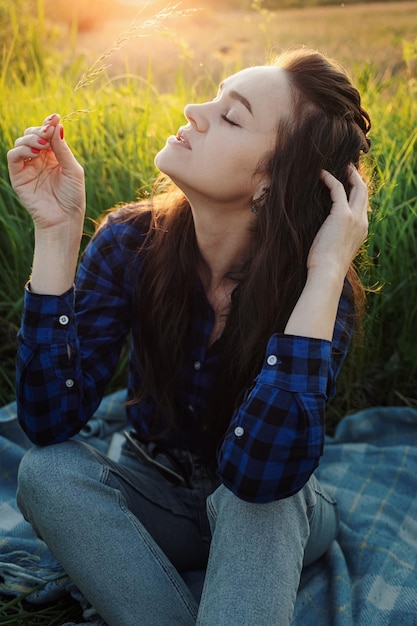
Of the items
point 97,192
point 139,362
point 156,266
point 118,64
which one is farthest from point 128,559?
point 118,64

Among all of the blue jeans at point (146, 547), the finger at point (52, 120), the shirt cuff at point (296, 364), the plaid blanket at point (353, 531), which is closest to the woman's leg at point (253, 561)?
the blue jeans at point (146, 547)

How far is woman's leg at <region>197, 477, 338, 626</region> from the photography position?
142 cm

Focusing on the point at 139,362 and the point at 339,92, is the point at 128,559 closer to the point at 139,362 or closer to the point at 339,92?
the point at 139,362

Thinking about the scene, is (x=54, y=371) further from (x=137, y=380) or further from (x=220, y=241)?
(x=220, y=241)

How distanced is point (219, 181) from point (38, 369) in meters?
0.61

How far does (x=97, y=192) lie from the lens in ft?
8.52

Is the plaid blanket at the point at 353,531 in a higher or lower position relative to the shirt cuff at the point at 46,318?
lower

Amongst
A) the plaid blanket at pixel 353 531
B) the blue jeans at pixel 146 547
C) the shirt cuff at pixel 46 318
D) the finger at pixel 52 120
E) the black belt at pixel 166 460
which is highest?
the finger at pixel 52 120

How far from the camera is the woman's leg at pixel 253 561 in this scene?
4.64 feet

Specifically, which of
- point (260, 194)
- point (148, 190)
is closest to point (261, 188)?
point (260, 194)

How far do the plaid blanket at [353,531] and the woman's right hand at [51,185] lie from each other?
0.89 metres

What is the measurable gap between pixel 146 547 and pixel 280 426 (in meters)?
0.41

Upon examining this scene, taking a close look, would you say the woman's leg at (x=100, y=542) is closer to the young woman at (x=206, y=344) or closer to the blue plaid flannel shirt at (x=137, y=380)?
the young woman at (x=206, y=344)

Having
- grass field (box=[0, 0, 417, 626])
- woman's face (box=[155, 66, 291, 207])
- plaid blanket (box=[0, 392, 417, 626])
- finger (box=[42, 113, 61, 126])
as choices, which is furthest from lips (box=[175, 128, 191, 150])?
plaid blanket (box=[0, 392, 417, 626])
